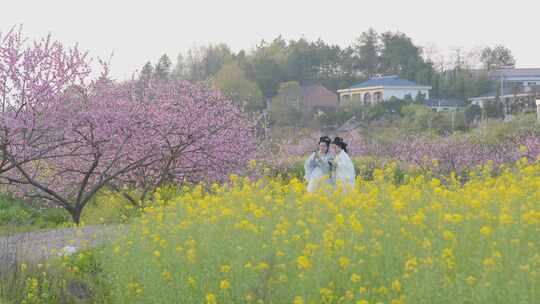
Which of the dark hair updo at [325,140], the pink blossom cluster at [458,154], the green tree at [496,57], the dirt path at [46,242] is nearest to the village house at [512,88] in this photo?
the green tree at [496,57]

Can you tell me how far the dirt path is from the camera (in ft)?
27.2

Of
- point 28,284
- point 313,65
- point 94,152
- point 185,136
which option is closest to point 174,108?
point 185,136

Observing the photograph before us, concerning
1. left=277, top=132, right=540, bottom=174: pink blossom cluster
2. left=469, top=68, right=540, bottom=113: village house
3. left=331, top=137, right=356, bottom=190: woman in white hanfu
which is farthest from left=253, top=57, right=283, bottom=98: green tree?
left=331, top=137, right=356, bottom=190: woman in white hanfu

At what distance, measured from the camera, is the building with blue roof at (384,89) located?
2788 inches

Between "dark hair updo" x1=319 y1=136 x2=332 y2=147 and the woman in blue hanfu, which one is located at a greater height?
"dark hair updo" x1=319 y1=136 x2=332 y2=147

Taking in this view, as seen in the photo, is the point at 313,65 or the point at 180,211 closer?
the point at 180,211

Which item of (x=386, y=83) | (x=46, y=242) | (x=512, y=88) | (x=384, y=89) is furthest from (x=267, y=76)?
(x=46, y=242)

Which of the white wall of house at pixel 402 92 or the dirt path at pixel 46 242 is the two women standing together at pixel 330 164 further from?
the white wall of house at pixel 402 92

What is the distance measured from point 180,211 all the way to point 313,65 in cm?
6802

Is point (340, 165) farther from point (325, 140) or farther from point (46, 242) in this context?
point (46, 242)

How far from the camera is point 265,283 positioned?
19.2 feet

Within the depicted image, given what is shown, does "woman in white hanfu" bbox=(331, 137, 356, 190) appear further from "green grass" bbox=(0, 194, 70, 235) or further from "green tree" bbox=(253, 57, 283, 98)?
"green tree" bbox=(253, 57, 283, 98)

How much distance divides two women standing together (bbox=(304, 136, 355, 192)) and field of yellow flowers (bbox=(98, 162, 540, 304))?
341 centimetres

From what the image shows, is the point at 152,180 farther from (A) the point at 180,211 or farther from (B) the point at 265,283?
(B) the point at 265,283
